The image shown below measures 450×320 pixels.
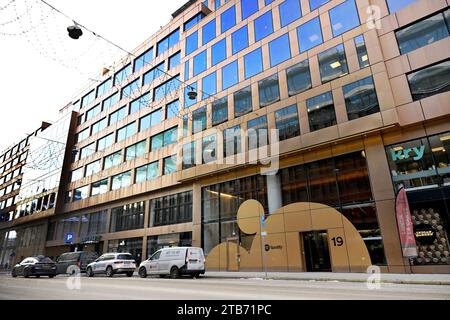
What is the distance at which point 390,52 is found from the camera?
1861 cm

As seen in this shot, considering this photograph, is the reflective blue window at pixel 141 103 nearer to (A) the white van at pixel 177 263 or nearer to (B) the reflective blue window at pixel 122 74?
(B) the reflective blue window at pixel 122 74

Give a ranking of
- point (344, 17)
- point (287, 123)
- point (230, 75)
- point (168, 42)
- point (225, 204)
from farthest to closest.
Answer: point (168, 42) < point (230, 75) < point (225, 204) < point (287, 123) < point (344, 17)

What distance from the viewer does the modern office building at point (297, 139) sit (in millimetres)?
16719

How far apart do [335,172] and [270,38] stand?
1288cm

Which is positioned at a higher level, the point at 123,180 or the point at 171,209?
the point at 123,180

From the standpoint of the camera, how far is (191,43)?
1282 inches

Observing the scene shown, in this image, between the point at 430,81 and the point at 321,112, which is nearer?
the point at 430,81

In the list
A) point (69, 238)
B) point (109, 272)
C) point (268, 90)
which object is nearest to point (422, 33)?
point (268, 90)

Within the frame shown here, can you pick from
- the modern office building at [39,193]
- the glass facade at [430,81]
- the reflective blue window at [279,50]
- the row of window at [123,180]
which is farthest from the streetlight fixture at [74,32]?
the modern office building at [39,193]

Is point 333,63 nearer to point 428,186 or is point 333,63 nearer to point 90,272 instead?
point 428,186

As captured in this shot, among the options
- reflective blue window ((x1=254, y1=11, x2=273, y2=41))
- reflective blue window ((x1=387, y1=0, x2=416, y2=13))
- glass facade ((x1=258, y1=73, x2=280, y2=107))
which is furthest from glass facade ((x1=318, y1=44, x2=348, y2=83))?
reflective blue window ((x1=254, y1=11, x2=273, y2=41))

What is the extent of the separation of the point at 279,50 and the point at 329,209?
13440 mm
